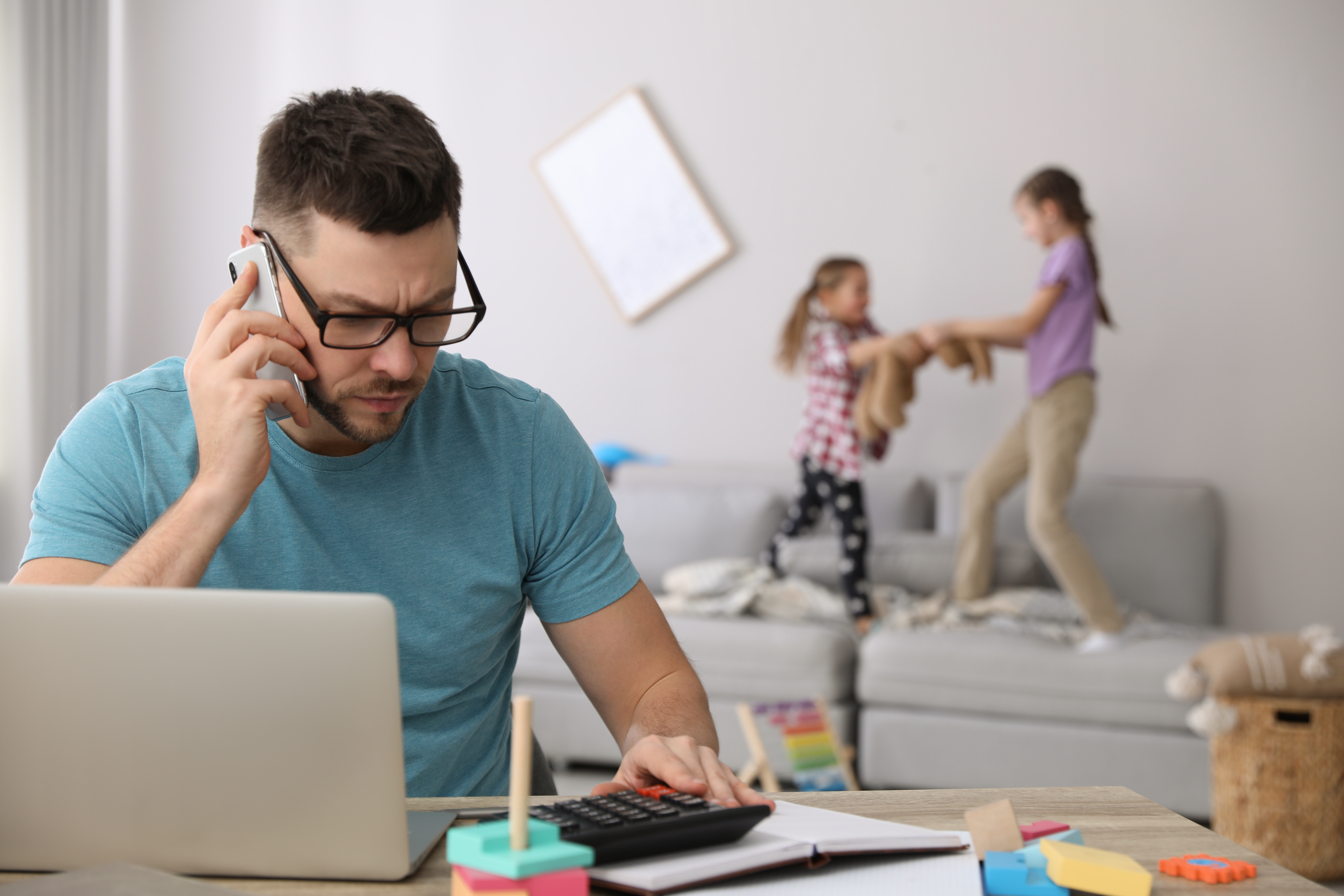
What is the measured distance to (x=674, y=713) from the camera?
1072 millimetres

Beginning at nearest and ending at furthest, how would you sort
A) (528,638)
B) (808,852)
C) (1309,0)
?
1. (808,852)
2. (528,638)
3. (1309,0)

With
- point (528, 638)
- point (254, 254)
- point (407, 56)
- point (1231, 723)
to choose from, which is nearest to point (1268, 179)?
point (1231, 723)

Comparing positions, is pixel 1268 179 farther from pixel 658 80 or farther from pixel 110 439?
pixel 110 439

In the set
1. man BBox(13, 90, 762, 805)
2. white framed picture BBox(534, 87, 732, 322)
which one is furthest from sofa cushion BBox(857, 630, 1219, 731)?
man BBox(13, 90, 762, 805)

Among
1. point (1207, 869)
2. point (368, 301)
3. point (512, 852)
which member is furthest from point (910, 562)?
point (512, 852)

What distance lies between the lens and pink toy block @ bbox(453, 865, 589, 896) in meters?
0.56

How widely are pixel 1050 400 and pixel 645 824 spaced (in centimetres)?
260

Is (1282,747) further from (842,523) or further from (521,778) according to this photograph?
(521,778)

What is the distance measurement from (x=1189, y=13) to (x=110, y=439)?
351cm

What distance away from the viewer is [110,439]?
1.05 metres

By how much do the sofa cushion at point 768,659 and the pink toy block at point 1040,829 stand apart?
207cm

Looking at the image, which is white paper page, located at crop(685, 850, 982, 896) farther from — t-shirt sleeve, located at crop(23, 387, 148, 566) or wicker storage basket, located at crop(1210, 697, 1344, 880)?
wicker storage basket, located at crop(1210, 697, 1344, 880)

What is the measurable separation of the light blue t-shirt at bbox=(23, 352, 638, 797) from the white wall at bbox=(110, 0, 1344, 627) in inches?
109

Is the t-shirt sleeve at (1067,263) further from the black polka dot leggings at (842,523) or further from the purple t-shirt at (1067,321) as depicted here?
the black polka dot leggings at (842,523)
